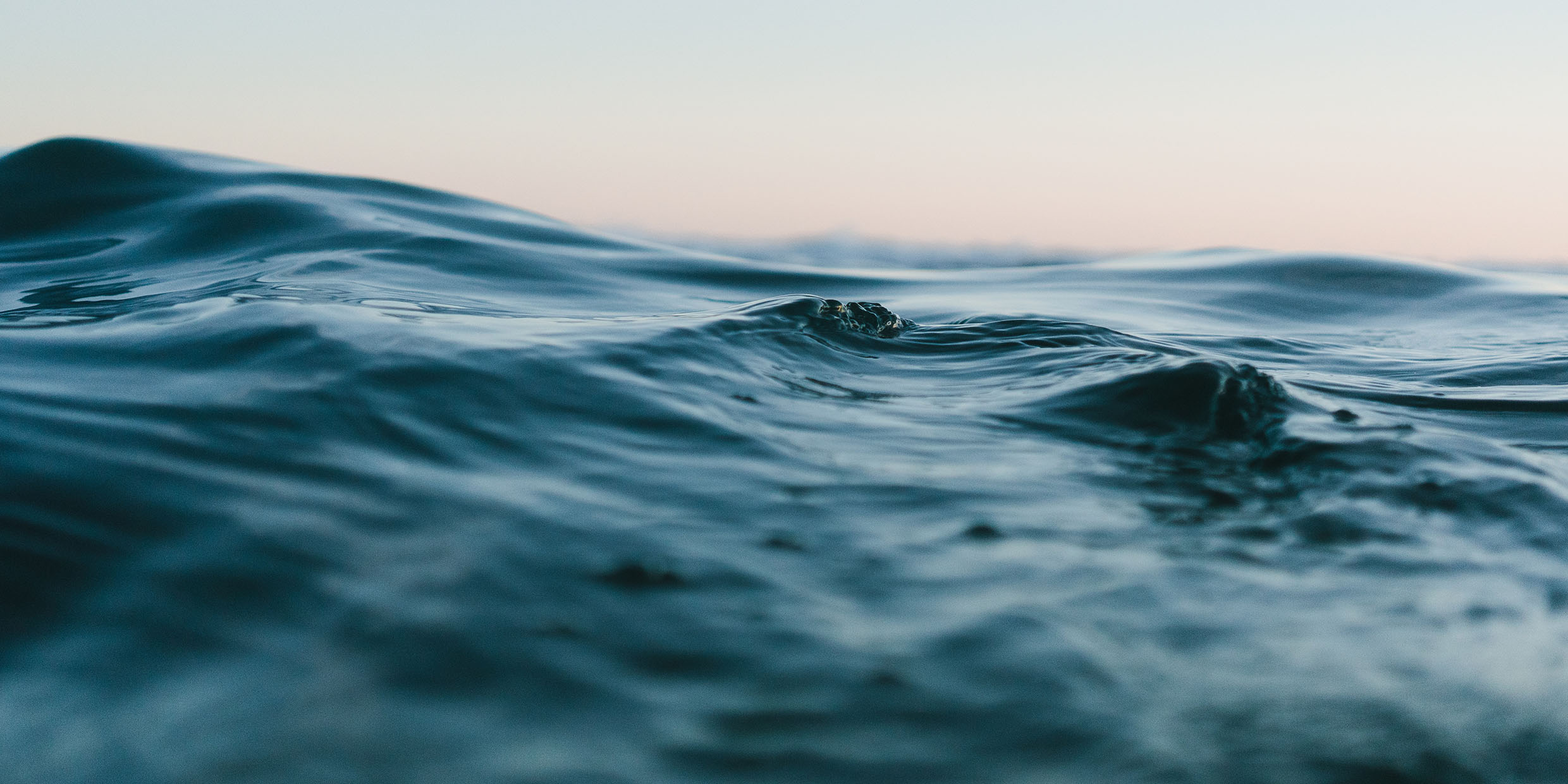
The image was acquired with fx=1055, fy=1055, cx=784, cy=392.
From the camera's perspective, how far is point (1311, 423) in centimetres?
286

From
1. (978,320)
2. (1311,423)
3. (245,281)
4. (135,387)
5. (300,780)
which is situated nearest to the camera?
(300,780)

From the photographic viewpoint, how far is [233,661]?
1.52 metres

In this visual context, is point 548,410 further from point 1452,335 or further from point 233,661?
point 1452,335

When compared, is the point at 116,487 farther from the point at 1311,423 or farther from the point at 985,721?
the point at 1311,423

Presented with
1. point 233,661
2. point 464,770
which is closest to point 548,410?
point 233,661

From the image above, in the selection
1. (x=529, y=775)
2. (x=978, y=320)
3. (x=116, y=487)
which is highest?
(x=978, y=320)

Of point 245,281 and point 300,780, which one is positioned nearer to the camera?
point 300,780

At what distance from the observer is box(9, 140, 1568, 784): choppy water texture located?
142cm

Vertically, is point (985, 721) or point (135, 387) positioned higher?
point (135, 387)

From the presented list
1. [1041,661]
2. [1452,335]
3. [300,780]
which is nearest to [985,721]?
[1041,661]

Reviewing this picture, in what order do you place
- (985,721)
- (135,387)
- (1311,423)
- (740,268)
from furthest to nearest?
1. (740,268)
2. (1311,423)
3. (135,387)
4. (985,721)

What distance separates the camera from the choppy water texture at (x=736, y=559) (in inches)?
55.9

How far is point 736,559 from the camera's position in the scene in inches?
75.2

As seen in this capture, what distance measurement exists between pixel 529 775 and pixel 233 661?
0.53 meters
